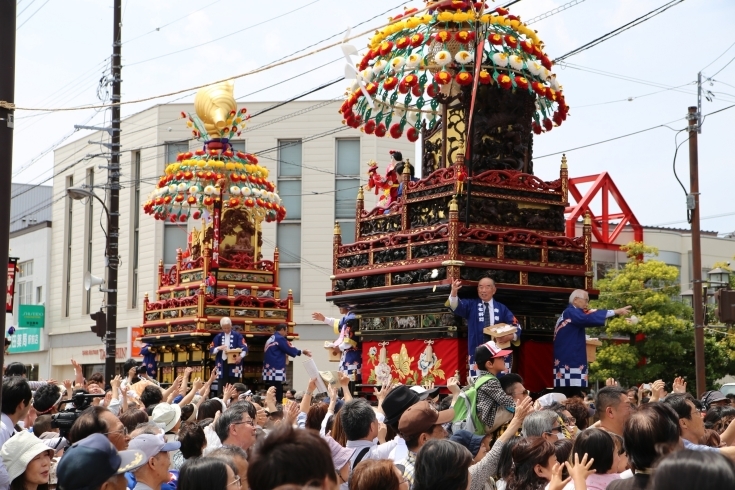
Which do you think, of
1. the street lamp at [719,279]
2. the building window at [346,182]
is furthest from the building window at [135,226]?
the street lamp at [719,279]

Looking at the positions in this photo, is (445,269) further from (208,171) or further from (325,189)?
(325,189)

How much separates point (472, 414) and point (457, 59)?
6.53 meters

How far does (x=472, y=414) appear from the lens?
24.7 feet

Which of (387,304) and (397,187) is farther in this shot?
(397,187)

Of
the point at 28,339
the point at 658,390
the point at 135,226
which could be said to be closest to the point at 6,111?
the point at 658,390

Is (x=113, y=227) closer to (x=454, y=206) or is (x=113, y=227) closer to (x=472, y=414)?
(x=454, y=206)

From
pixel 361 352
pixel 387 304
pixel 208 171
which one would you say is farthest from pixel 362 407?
pixel 208 171

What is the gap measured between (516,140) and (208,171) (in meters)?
10.2

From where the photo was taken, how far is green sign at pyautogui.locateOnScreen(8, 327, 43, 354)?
4597 cm

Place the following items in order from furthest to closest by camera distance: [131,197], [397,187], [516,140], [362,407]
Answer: [131,197], [397,187], [516,140], [362,407]

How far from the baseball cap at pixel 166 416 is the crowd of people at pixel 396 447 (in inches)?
0.5

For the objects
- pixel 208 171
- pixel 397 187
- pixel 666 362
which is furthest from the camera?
pixel 666 362

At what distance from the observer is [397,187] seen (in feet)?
49.7

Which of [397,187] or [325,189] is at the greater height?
[325,189]
